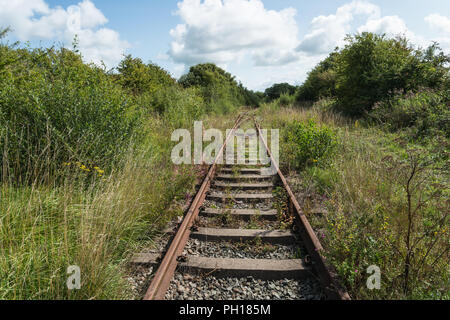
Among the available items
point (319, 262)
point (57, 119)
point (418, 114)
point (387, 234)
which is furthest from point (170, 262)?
point (418, 114)

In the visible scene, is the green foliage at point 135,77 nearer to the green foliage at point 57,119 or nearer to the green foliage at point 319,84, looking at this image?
the green foliage at point 57,119

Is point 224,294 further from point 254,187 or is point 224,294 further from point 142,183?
point 254,187

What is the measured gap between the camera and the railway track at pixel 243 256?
2.47 m

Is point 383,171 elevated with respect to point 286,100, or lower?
lower

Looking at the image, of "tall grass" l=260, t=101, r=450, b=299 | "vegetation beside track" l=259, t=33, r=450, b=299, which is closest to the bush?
"vegetation beside track" l=259, t=33, r=450, b=299

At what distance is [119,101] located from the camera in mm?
5402

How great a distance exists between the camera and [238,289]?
8.25 ft

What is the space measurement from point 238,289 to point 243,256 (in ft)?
1.75

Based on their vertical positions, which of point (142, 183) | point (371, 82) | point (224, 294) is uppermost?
point (371, 82)

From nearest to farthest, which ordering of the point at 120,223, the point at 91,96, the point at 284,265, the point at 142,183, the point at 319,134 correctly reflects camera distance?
the point at 284,265 < the point at 120,223 < the point at 142,183 < the point at 91,96 < the point at 319,134

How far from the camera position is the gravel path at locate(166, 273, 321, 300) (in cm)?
242

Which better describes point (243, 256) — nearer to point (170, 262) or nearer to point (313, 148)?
point (170, 262)
